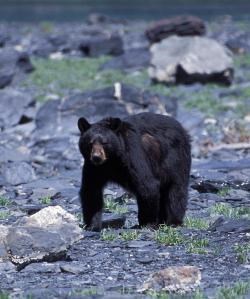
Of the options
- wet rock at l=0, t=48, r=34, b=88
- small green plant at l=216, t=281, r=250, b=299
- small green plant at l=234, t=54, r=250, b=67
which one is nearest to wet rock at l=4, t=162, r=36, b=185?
small green plant at l=216, t=281, r=250, b=299

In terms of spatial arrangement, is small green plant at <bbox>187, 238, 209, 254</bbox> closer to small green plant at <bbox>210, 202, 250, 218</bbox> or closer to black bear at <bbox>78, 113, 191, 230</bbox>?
black bear at <bbox>78, 113, 191, 230</bbox>

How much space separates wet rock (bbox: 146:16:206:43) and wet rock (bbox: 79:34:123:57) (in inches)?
62.8

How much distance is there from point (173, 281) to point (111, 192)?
194 inches

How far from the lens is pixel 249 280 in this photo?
269 inches

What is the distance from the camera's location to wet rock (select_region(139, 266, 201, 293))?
6.51m

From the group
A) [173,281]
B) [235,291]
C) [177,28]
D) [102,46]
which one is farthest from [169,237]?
[102,46]

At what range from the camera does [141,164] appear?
29.3ft

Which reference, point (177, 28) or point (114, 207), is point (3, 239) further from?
point (177, 28)

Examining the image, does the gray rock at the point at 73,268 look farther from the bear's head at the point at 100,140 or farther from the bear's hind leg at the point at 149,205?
the bear's hind leg at the point at 149,205

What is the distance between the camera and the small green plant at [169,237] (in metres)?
8.08

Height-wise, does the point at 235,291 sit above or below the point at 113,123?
below

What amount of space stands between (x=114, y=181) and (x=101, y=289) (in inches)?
94.0

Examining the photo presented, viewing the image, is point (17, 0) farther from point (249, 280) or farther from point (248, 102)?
point (249, 280)

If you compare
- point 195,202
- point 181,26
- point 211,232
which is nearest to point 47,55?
point 181,26
